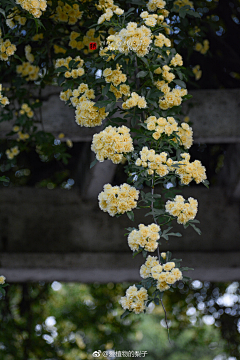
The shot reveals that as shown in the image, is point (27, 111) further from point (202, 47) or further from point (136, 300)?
point (136, 300)

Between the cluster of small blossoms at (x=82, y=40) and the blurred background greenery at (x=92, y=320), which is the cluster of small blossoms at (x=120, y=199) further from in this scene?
the blurred background greenery at (x=92, y=320)

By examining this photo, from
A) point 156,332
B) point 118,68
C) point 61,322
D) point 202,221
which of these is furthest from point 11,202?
point 156,332

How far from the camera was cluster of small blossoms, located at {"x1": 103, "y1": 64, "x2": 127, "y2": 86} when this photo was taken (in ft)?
3.38

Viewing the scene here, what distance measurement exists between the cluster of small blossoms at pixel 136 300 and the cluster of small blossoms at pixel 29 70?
4.04 feet

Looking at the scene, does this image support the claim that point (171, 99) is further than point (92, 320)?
No

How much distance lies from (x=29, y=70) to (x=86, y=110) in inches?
33.2

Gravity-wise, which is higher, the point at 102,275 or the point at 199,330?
the point at 102,275

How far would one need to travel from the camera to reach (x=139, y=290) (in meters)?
0.88

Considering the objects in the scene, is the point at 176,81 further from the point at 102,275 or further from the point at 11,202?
the point at 11,202

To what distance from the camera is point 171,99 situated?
1071 millimetres

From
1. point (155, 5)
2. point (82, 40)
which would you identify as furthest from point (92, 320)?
point (155, 5)

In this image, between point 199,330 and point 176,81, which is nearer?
point 176,81

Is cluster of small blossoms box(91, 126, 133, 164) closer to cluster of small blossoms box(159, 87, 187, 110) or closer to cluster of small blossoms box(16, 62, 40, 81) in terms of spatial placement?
cluster of small blossoms box(159, 87, 187, 110)

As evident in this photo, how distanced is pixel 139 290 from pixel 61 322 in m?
3.68
